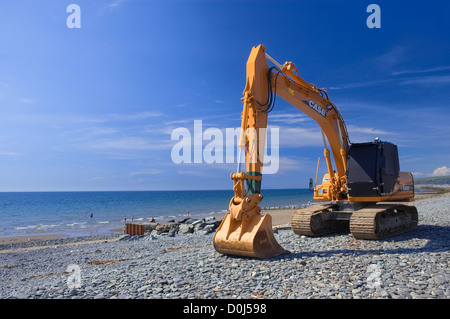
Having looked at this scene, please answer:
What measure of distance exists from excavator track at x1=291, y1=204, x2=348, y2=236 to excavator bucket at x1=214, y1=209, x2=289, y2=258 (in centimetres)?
320

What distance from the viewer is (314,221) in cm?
1179

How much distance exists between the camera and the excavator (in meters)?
8.47

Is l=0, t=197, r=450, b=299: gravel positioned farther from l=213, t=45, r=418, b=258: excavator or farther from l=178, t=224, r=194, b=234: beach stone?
l=178, t=224, r=194, b=234: beach stone

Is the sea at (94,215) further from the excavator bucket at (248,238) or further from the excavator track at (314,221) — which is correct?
the excavator bucket at (248,238)

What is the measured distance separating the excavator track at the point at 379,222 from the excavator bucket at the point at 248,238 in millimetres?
3063

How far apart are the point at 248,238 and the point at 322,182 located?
5.80 meters

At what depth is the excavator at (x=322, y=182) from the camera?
333 inches

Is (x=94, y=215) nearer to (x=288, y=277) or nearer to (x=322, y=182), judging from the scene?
(x=322, y=182)

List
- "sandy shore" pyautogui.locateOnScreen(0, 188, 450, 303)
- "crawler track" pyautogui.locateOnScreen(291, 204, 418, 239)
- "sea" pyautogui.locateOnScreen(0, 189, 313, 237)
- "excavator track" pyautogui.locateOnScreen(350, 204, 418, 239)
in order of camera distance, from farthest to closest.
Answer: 1. "sea" pyautogui.locateOnScreen(0, 189, 313, 237)
2. "crawler track" pyautogui.locateOnScreen(291, 204, 418, 239)
3. "excavator track" pyautogui.locateOnScreen(350, 204, 418, 239)
4. "sandy shore" pyautogui.locateOnScreen(0, 188, 450, 303)

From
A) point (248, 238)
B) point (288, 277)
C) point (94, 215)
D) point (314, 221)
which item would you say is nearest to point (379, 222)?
point (314, 221)

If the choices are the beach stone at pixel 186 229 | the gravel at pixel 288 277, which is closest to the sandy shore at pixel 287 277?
the gravel at pixel 288 277

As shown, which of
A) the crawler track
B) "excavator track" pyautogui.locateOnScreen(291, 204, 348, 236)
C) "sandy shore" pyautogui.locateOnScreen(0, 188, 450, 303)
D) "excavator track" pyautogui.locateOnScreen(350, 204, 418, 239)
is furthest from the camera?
"excavator track" pyautogui.locateOnScreen(291, 204, 348, 236)

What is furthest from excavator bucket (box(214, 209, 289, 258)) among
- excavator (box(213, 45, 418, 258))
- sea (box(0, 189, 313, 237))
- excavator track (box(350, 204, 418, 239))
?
sea (box(0, 189, 313, 237))
